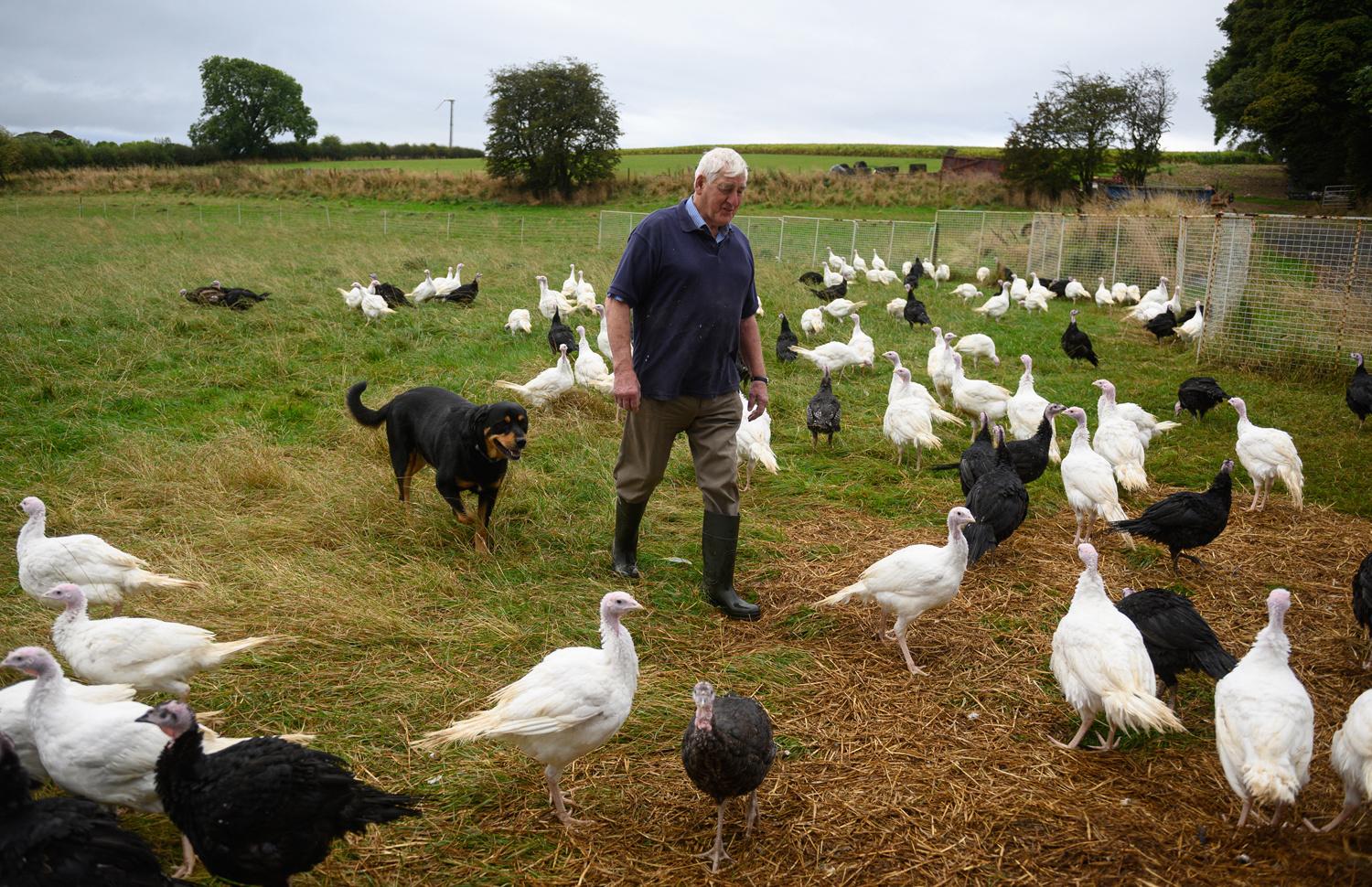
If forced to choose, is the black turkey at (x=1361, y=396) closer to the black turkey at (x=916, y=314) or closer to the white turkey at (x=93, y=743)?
the black turkey at (x=916, y=314)

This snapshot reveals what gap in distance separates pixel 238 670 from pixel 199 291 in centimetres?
1035

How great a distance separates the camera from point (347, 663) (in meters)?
4.00

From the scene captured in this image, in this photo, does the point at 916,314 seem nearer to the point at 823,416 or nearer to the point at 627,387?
the point at 823,416

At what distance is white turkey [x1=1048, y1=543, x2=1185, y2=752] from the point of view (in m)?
3.40

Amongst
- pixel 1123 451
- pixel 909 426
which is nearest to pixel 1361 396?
pixel 1123 451

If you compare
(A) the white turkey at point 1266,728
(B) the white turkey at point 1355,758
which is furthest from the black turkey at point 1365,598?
(B) the white turkey at point 1355,758

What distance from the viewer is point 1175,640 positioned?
12.6 ft

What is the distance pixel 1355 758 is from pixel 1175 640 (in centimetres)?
91

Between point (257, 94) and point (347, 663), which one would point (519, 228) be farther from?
point (257, 94)

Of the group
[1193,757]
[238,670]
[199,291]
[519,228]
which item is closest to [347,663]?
[238,670]

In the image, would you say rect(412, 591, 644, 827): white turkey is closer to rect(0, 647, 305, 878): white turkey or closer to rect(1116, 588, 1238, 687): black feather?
rect(0, 647, 305, 878): white turkey

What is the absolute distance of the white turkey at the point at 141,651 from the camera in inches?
138

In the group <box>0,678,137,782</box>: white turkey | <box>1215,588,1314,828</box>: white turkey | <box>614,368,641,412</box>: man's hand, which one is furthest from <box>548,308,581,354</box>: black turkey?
<box>1215,588,1314,828</box>: white turkey

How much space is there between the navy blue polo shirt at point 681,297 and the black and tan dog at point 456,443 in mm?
1044
